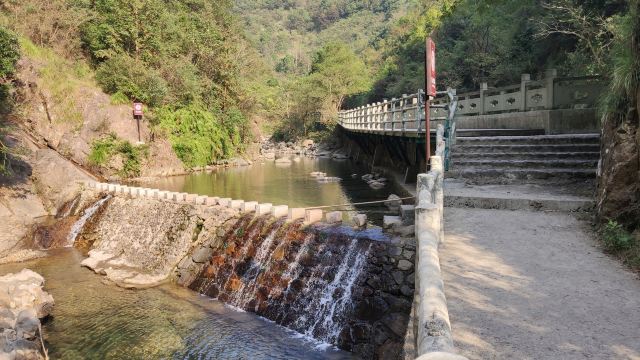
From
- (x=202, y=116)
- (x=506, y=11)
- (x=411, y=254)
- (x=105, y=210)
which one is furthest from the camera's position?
(x=202, y=116)

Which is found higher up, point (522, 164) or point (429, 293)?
point (522, 164)

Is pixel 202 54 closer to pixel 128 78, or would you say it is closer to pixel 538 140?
pixel 128 78

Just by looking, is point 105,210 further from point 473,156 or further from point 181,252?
point 473,156

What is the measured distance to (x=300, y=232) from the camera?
33.4 ft

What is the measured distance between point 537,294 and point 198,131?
28.3m

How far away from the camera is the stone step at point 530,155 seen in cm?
970

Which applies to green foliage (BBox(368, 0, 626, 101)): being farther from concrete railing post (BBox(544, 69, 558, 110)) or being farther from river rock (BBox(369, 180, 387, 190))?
river rock (BBox(369, 180, 387, 190))

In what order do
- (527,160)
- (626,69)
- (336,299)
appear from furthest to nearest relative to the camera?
(527,160) → (336,299) → (626,69)

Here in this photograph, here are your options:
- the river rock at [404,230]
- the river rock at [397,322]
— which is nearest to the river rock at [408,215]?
the river rock at [404,230]

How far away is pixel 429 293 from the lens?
324 cm

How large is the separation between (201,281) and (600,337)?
9.14m

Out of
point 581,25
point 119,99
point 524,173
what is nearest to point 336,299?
point 524,173

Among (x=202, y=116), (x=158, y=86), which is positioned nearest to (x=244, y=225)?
(x=158, y=86)

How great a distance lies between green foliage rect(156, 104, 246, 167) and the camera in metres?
28.7
